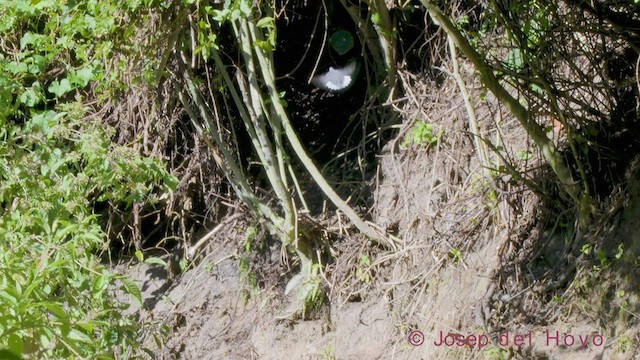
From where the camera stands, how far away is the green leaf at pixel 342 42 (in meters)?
6.21

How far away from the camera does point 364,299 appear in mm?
5613

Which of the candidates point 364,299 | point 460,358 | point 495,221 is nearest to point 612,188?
point 495,221

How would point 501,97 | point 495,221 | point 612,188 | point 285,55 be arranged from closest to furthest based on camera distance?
1. point 501,97
2. point 612,188
3. point 495,221
4. point 285,55

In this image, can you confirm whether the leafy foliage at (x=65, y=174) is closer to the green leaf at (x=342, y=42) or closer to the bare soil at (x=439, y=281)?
the bare soil at (x=439, y=281)

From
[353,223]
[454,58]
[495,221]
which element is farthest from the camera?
[353,223]

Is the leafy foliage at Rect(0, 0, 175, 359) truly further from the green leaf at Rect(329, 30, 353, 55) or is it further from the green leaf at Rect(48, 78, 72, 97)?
the green leaf at Rect(329, 30, 353, 55)

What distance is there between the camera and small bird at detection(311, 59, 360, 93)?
6.27 metres

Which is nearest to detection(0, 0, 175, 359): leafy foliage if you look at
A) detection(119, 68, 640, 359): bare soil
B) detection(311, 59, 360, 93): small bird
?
detection(119, 68, 640, 359): bare soil

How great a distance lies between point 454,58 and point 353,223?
1.22m

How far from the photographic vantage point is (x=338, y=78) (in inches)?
248

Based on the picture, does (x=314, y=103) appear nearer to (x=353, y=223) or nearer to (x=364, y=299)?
(x=353, y=223)

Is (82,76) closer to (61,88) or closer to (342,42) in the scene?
(61,88)

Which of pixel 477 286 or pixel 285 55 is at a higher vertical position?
pixel 285 55

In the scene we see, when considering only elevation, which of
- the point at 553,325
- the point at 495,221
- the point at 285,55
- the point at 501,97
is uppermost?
the point at 285,55
